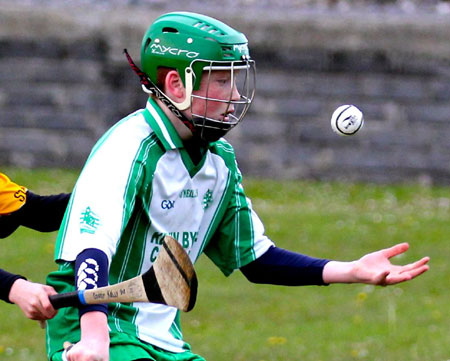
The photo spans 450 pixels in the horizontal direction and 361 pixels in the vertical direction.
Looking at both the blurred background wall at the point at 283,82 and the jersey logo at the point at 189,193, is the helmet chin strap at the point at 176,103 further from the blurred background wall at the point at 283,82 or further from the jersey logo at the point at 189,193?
the blurred background wall at the point at 283,82

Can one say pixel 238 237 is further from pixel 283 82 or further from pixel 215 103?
pixel 283 82

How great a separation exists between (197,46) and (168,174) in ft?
1.79

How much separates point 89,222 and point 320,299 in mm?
6658

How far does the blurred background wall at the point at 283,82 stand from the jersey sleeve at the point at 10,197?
12624mm

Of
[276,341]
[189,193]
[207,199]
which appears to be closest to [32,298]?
[189,193]

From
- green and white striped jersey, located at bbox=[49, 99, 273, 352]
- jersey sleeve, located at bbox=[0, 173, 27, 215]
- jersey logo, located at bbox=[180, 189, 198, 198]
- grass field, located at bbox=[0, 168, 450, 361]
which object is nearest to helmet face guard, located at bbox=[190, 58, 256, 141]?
green and white striped jersey, located at bbox=[49, 99, 273, 352]

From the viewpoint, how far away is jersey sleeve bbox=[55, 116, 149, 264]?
167 inches

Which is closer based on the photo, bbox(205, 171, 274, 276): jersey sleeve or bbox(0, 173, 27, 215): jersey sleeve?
bbox(0, 173, 27, 215): jersey sleeve

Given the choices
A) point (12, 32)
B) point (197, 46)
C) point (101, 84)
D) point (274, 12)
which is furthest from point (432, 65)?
point (197, 46)

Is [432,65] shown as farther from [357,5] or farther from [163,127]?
[163,127]

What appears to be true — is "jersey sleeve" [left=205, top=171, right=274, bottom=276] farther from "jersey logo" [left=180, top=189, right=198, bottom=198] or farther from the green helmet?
the green helmet

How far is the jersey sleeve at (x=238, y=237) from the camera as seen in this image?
204 inches

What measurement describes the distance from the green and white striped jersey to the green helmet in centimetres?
15

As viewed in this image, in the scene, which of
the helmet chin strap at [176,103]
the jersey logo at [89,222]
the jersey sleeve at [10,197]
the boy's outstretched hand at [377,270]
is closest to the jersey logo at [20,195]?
the jersey sleeve at [10,197]
